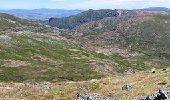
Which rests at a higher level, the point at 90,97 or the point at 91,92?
the point at 90,97

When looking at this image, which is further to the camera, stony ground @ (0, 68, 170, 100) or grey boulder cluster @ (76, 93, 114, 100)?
stony ground @ (0, 68, 170, 100)

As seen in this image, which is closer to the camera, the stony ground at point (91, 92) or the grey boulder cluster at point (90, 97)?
the grey boulder cluster at point (90, 97)

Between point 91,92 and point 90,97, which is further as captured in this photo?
point 91,92

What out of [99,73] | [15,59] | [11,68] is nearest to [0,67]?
[11,68]

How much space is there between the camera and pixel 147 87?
37.2m

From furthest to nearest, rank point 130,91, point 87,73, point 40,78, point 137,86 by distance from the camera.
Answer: point 87,73 → point 40,78 → point 137,86 → point 130,91

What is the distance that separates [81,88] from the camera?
4253cm

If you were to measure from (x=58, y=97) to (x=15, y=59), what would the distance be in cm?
16299

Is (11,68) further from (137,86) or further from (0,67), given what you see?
(137,86)

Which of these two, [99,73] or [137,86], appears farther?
[99,73]

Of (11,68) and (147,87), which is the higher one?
(147,87)

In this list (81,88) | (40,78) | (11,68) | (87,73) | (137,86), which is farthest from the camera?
(87,73)

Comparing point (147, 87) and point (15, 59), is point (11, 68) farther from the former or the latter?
point (147, 87)

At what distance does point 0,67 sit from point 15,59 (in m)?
21.5
